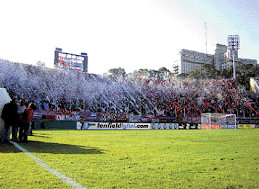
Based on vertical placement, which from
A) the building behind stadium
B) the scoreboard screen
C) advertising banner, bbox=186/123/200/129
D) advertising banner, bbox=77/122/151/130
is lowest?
advertising banner, bbox=186/123/200/129

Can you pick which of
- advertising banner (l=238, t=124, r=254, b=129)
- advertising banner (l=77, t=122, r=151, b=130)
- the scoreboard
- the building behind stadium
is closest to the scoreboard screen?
the scoreboard

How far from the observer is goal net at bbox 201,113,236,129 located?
38969 mm

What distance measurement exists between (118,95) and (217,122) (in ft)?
78.6

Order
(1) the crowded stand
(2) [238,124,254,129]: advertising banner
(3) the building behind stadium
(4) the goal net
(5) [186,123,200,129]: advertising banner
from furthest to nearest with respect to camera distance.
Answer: (3) the building behind stadium → (2) [238,124,254,129]: advertising banner → (1) the crowded stand → (4) the goal net → (5) [186,123,200,129]: advertising banner

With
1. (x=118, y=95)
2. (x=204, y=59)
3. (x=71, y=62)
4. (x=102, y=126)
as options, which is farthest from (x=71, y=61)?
(x=204, y=59)

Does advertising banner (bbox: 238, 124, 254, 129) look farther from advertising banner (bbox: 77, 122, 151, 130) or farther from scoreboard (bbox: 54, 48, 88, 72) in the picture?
scoreboard (bbox: 54, 48, 88, 72)

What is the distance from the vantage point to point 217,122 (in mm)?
39312

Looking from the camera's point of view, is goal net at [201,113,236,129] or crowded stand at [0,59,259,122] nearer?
goal net at [201,113,236,129]

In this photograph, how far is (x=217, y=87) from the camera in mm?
62688

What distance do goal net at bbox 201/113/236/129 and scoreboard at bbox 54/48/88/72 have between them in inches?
1491

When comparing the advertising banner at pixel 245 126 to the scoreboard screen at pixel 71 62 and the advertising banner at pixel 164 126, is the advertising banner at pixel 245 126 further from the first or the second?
the scoreboard screen at pixel 71 62

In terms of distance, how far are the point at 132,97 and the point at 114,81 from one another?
7.67 metres

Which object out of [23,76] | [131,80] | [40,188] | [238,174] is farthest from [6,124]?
[131,80]

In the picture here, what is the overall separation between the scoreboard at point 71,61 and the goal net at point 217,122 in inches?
1491
